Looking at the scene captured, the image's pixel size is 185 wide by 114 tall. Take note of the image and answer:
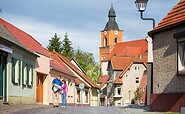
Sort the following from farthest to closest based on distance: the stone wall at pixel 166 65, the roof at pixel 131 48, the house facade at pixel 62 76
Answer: the roof at pixel 131 48, the house facade at pixel 62 76, the stone wall at pixel 166 65

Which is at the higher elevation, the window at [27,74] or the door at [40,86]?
the window at [27,74]

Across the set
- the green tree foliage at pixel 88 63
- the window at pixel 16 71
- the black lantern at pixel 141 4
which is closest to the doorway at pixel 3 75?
the window at pixel 16 71

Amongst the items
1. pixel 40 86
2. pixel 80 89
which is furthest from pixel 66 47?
pixel 40 86

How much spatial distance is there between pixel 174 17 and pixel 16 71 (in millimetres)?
9522

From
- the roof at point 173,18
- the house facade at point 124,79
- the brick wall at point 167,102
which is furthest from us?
the house facade at point 124,79

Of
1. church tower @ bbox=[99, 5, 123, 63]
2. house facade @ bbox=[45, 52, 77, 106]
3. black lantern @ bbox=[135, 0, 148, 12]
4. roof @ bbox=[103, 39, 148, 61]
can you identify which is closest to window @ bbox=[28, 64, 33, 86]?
house facade @ bbox=[45, 52, 77, 106]

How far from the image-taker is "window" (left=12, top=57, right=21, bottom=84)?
2568 centimetres

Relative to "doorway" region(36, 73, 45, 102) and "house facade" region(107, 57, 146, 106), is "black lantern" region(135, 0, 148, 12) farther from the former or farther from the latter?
"house facade" region(107, 57, 146, 106)

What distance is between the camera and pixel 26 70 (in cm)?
2995

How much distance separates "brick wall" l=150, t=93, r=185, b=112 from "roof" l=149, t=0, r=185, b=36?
3049 mm

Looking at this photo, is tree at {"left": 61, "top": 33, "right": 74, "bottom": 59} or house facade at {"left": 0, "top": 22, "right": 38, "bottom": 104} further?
tree at {"left": 61, "top": 33, "right": 74, "bottom": 59}

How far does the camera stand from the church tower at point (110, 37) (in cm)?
19050

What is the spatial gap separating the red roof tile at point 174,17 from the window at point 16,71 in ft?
26.0

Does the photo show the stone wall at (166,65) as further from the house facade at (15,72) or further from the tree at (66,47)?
the tree at (66,47)
